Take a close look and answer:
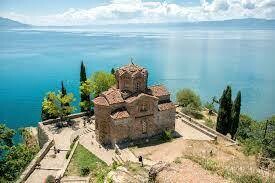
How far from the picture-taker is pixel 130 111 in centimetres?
2953

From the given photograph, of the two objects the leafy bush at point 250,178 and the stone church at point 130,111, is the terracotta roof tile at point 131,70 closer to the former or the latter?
the stone church at point 130,111

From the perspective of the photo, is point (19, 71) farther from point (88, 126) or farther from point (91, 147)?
point (91, 147)

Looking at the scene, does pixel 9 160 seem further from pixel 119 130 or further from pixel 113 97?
pixel 113 97

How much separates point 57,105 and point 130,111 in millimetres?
12642

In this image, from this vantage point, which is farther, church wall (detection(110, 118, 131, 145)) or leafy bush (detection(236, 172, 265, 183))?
church wall (detection(110, 118, 131, 145))

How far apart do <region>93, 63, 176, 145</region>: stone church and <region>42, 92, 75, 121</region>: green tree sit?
881 centimetres

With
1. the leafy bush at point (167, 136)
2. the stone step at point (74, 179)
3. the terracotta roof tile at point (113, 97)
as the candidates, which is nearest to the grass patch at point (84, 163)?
the stone step at point (74, 179)

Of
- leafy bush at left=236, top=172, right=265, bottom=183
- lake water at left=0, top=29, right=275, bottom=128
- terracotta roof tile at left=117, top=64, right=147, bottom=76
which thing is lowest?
lake water at left=0, top=29, right=275, bottom=128

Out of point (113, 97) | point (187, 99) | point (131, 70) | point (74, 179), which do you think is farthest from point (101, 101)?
point (187, 99)

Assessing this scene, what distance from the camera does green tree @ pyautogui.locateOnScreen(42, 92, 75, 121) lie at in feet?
123

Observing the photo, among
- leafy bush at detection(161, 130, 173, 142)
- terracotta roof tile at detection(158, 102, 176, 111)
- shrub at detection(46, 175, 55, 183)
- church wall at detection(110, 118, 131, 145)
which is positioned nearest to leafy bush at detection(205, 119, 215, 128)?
terracotta roof tile at detection(158, 102, 176, 111)

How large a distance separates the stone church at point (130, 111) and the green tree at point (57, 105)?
28.9 feet

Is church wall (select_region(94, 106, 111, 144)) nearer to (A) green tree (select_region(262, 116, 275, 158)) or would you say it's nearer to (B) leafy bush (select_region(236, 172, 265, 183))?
(A) green tree (select_region(262, 116, 275, 158))

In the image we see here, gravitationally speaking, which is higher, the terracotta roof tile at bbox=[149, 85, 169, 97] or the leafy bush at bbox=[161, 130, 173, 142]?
the terracotta roof tile at bbox=[149, 85, 169, 97]
